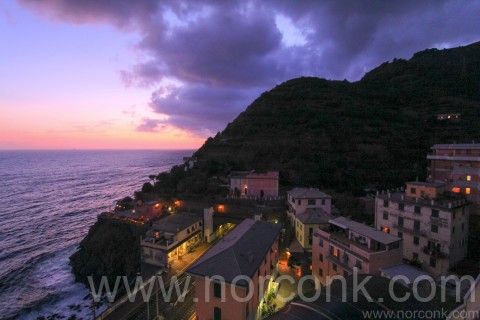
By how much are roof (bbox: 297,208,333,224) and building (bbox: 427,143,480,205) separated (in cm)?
1750

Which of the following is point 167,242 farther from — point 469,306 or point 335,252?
point 469,306

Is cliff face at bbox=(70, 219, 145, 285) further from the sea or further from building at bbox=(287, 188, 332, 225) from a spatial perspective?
building at bbox=(287, 188, 332, 225)

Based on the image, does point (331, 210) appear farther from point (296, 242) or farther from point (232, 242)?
point (232, 242)

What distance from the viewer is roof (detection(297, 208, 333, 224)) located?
2716 centimetres

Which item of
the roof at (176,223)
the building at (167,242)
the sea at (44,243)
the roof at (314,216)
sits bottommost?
the sea at (44,243)

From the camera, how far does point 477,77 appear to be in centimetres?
7719

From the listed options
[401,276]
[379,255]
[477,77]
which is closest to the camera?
[401,276]

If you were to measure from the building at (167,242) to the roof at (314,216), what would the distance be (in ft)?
44.7

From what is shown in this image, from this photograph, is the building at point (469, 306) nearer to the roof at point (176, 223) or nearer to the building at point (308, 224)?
the building at point (308, 224)

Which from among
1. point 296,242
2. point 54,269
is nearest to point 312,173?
point 296,242

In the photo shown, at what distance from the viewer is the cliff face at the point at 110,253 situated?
3241 centimetres

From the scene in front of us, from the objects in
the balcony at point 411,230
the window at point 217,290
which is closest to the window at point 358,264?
the window at point 217,290

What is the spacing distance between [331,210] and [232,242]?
19.1 m

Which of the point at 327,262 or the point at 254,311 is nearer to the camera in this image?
the point at 254,311
